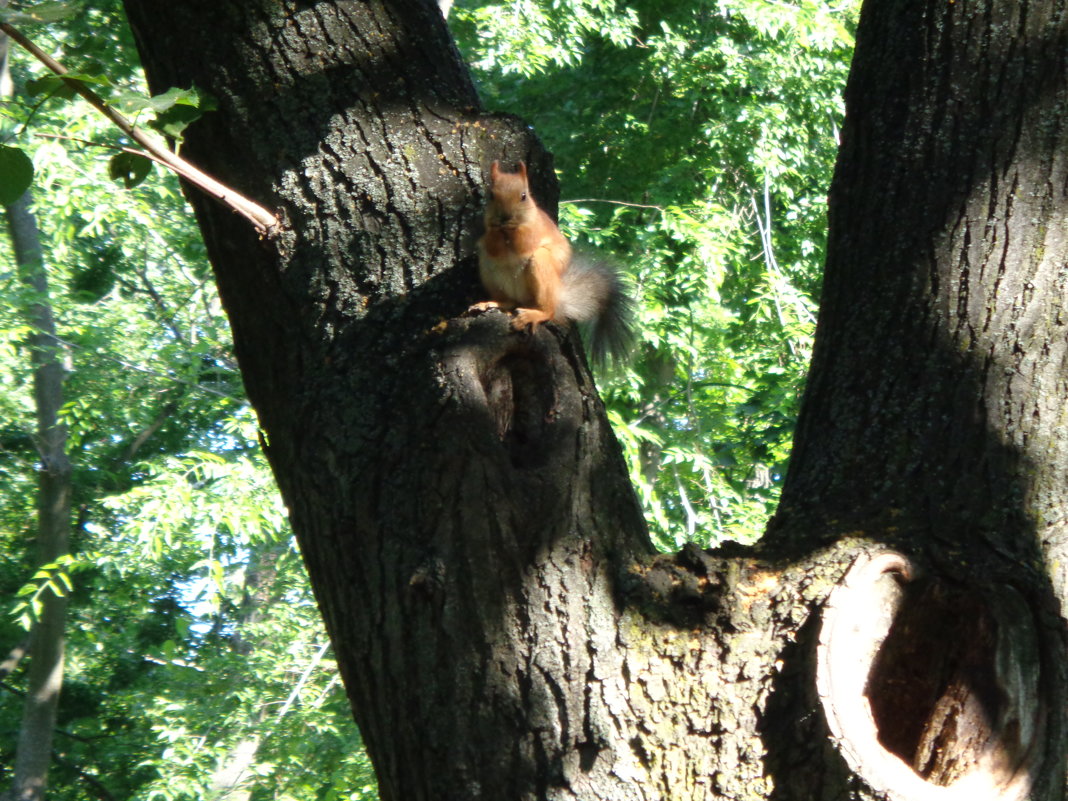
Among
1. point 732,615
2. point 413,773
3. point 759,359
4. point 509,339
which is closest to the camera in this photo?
point 413,773

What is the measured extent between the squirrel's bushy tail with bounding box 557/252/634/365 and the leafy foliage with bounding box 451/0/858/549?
311 cm

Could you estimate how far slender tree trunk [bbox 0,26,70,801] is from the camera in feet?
32.1

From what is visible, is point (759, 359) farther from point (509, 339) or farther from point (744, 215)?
point (509, 339)

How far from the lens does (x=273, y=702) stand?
27.9 ft

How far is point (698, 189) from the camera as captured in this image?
9367mm

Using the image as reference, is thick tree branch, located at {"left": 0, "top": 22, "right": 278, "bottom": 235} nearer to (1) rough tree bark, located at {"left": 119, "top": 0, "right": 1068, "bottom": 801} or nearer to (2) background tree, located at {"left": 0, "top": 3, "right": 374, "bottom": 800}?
(1) rough tree bark, located at {"left": 119, "top": 0, "right": 1068, "bottom": 801}

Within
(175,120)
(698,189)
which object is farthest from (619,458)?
(698,189)

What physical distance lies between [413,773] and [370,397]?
1.85 ft

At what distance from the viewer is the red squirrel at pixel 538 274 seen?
7.39 feet

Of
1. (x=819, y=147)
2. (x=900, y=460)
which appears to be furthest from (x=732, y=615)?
(x=819, y=147)

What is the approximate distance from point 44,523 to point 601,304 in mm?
8432

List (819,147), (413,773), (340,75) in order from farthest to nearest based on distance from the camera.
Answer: (819,147) < (340,75) < (413,773)

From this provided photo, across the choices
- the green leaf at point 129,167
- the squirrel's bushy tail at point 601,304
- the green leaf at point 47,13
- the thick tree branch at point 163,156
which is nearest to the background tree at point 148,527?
the squirrel's bushy tail at point 601,304

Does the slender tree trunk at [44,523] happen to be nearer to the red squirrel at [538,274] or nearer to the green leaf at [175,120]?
→ the red squirrel at [538,274]
